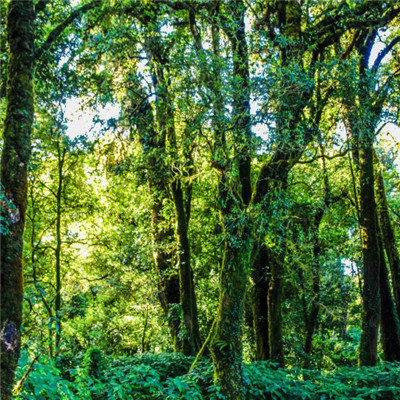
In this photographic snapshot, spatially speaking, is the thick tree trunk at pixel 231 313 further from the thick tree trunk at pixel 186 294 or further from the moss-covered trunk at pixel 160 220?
the moss-covered trunk at pixel 160 220

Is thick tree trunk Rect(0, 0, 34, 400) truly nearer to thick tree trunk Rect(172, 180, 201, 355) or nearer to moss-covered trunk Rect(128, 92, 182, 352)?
moss-covered trunk Rect(128, 92, 182, 352)

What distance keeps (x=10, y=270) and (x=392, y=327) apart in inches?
452

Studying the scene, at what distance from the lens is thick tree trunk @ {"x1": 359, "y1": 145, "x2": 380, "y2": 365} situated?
11164mm

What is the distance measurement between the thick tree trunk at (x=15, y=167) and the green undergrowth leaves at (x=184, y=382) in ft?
3.25

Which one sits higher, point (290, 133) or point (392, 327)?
point (290, 133)

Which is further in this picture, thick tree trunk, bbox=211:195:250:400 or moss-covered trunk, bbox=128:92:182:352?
moss-covered trunk, bbox=128:92:182:352

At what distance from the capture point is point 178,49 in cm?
795

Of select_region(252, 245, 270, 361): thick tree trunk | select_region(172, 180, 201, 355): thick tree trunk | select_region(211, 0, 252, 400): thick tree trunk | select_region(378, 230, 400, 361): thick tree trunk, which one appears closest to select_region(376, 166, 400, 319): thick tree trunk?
select_region(378, 230, 400, 361): thick tree trunk

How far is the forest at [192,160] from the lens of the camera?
5.22 m

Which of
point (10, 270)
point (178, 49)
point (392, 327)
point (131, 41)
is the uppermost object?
point (131, 41)

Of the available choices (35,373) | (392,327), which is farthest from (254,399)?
(392,327)

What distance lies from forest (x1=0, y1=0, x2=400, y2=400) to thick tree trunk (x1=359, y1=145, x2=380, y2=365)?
0.05 m

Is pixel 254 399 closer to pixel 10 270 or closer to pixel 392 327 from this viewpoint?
pixel 10 270

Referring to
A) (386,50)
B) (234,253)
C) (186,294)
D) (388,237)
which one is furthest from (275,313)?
(386,50)
